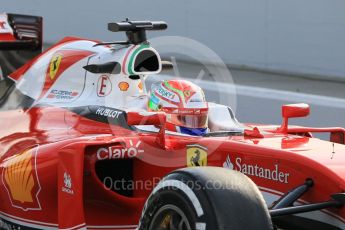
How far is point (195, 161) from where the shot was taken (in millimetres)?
4992

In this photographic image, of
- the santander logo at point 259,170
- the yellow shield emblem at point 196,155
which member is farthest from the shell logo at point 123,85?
the santander logo at point 259,170

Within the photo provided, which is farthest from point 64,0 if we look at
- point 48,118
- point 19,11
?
point 48,118

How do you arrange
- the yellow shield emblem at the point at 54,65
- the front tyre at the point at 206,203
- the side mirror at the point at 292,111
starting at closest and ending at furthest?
the front tyre at the point at 206,203 < the side mirror at the point at 292,111 < the yellow shield emblem at the point at 54,65

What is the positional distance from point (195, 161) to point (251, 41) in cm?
835

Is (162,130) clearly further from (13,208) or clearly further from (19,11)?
(19,11)

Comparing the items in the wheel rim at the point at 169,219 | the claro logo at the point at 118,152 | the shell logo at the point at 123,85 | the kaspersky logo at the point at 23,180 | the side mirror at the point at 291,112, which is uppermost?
the shell logo at the point at 123,85

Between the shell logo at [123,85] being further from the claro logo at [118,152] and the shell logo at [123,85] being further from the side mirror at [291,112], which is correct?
the side mirror at [291,112]

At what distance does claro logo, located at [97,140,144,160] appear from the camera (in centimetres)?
497

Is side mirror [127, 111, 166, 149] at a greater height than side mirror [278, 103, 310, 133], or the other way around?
side mirror [127, 111, 166, 149]

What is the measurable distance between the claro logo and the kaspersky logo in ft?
1.98

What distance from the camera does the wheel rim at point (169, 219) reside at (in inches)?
159

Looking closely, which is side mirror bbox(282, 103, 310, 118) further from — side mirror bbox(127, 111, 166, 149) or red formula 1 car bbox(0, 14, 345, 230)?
side mirror bbox(127, 111, 166, 149)

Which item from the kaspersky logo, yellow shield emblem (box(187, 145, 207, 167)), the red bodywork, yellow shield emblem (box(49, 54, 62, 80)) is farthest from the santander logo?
yellow shield emblem (box(49, 54, 62, 80))

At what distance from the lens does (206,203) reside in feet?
12.6
